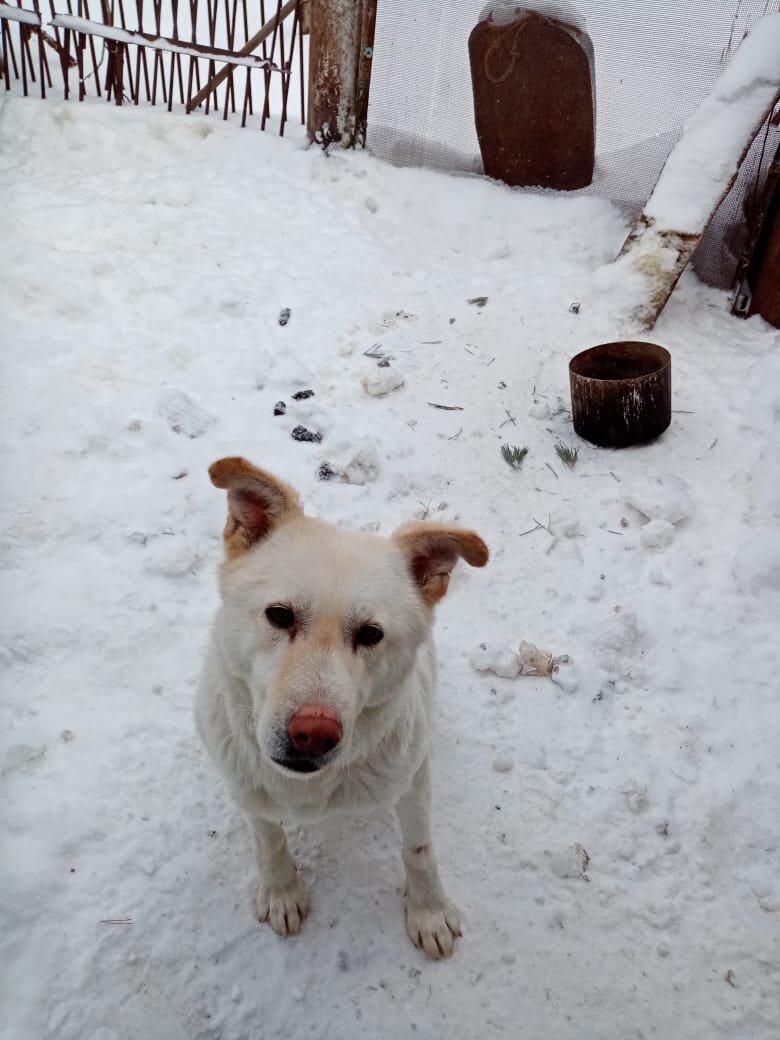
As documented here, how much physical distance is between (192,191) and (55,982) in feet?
16.6

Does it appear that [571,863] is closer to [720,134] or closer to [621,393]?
[621,393]

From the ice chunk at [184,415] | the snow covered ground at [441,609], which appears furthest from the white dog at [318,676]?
the ice chunk at [184,415]

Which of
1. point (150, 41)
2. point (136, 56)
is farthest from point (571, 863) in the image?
point (136, 56)

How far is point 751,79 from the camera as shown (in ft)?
14.3

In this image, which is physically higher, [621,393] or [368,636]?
[368,636]

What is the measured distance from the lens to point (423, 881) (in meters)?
2.25

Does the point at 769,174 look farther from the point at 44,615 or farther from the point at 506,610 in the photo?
the point at 44,615

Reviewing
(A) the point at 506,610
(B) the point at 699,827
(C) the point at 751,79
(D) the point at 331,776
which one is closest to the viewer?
(D) the point at 331,776

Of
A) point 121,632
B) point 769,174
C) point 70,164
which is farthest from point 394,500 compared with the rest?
point 70,164

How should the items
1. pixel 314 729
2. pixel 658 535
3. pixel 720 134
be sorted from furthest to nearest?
pixel 720 134 → pixel 658 535 → pixel 314 729

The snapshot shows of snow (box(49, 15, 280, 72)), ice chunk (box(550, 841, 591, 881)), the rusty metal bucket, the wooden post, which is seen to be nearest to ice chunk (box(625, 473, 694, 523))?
the rusty metal bucket

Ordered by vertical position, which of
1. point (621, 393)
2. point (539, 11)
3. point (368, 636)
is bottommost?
point (621, 393)

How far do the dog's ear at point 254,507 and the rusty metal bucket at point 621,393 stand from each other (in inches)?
89.0

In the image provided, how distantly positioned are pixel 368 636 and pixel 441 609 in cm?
146
